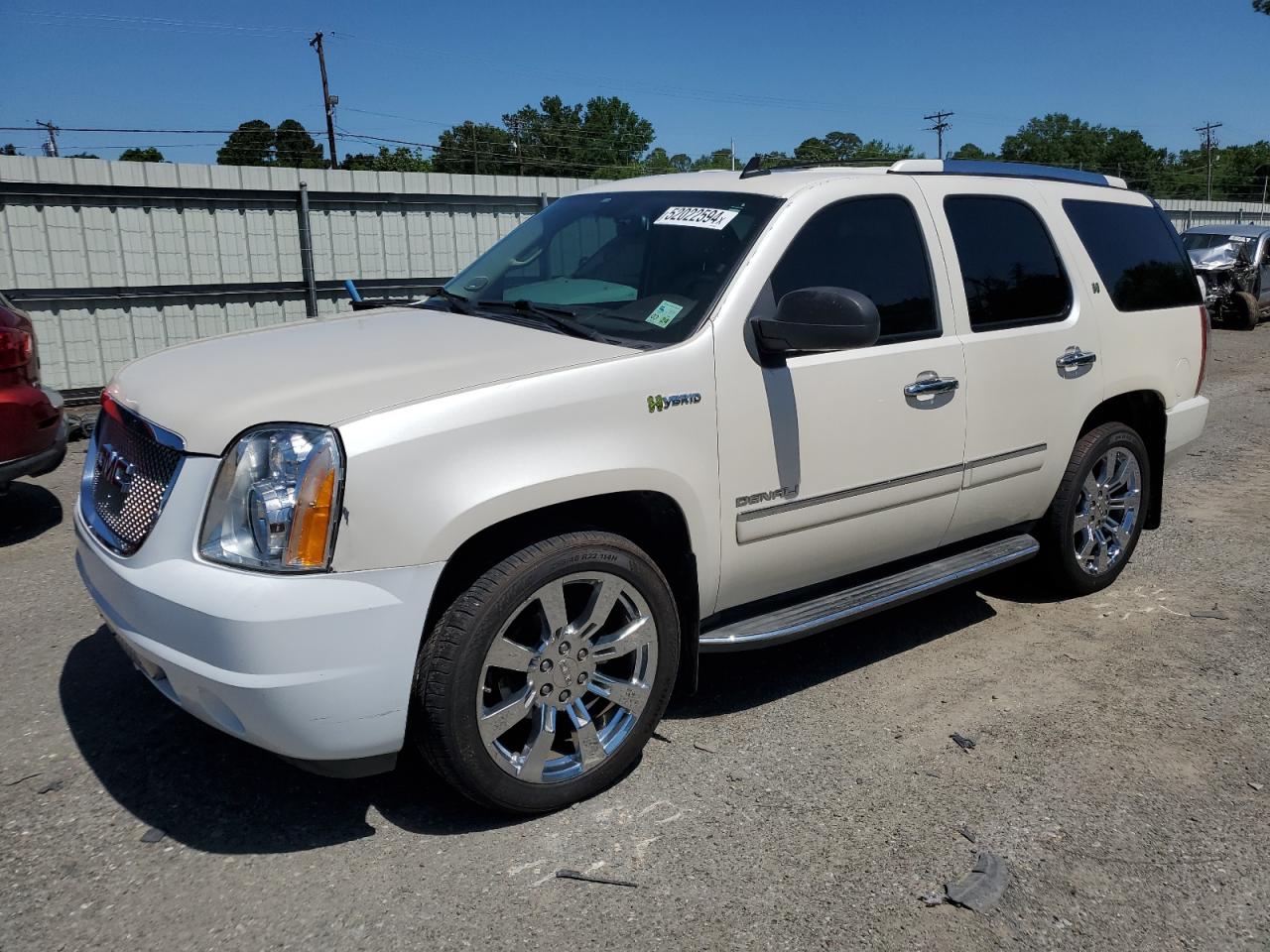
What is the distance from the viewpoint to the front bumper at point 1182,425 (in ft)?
17.2

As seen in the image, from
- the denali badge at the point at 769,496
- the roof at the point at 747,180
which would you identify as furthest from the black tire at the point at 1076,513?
the denali badge at the point at 769,496

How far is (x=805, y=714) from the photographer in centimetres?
387

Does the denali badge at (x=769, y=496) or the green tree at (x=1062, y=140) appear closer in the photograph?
the denali badge at (x=769, y=496)

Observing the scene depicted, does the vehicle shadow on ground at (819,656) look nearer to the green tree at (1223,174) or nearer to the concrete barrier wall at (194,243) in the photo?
the concrete barrier wall at (194,243)

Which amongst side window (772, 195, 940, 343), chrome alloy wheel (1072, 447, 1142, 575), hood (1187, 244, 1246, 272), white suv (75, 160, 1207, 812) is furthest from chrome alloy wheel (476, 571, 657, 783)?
hood (1187, 244, 1246, 272)

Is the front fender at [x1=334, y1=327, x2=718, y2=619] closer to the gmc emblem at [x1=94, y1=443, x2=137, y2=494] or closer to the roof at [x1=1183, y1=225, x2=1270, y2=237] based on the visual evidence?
the gmc emblem at [x1=94, y1=443, x2=137, y2=494]

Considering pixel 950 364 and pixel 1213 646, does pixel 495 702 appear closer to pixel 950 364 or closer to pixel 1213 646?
pixel 950 364

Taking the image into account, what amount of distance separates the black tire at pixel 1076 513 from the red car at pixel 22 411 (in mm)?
5106

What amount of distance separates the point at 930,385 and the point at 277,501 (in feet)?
7.85

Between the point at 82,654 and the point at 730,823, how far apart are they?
2754mm

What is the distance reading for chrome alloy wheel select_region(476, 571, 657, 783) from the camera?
3.02 meters

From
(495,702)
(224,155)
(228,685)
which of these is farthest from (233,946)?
(224,155)

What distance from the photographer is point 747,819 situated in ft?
10.4

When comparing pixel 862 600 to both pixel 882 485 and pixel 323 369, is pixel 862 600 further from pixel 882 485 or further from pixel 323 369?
pixel 323 369
